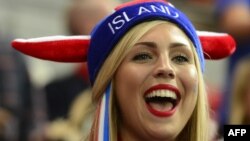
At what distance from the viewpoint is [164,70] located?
10.4ft

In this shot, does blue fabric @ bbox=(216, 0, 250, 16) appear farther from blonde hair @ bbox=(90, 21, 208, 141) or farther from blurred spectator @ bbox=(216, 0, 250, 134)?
blonde hair @ bbox=(90, 21, 208, 141)

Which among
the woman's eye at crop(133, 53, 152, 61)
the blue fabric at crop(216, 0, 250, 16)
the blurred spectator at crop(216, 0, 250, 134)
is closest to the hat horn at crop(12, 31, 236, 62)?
the woman's eye at crop(133, 53, 152, 61)

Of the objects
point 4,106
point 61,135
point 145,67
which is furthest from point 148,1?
point 4,106

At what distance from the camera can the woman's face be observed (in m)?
3.19

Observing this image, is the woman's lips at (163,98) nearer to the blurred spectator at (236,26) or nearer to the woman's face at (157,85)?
the woman's face at (157,85)

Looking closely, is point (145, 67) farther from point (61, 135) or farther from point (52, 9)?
point (52, 9)

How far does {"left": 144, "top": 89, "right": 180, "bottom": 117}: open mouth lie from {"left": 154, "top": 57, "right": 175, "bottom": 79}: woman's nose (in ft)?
0.16

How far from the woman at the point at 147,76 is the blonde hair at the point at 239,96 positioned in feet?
4.23

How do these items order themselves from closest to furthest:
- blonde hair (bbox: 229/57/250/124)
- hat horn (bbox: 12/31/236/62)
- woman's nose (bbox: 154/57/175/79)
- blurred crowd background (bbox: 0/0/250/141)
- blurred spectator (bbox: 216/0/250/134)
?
1. woman's nose (bbox: 154/57/175/79)
2. hat horn (bbox: 12/31/236/62)
3. blonde hair (bbox: 229/57/250/124)
4. blurred crowd background (bbox: 0/0/250/141)
5. blurred spectator (bbox: 216/0/250/134)

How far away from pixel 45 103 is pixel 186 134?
80.9 inches

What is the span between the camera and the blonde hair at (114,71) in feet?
10.8

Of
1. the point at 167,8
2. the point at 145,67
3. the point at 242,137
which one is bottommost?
the point at 242,137

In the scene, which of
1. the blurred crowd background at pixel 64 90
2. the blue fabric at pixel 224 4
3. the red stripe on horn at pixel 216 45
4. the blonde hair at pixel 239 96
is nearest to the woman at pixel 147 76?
the red stripe on horn at pixel 216 45

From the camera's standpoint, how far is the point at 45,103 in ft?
17.3
